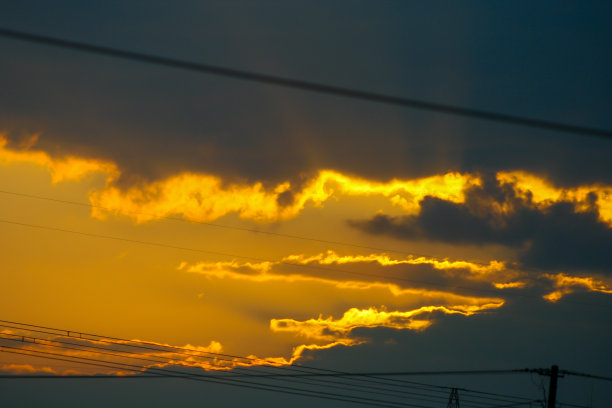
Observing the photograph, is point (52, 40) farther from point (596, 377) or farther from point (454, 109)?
point (596, 377)

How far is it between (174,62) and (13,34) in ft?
8.70

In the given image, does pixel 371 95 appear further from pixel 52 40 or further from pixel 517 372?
pixel 517 372

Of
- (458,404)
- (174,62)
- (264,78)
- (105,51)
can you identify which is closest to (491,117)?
(264,78)

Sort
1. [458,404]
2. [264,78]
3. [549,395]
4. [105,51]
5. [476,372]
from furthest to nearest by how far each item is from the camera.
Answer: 1. [458,404]
2. [476,372]
3. [549,395]
4. [264,78]
5. [105,51]

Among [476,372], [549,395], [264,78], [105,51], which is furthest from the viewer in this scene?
[476,372]

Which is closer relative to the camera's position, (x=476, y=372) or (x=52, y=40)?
(x=52, y=40)

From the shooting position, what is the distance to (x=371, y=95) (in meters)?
14.0

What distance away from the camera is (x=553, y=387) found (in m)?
60.3

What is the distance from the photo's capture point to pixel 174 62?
13.6 metres

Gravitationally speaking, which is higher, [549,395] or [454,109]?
[454,109]

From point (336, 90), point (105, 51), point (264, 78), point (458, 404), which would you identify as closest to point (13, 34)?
point (105, 51)

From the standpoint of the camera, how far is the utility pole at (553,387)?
5972cm

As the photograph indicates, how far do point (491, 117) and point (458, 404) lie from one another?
210ft

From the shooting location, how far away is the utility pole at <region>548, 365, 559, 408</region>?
2351 inches
